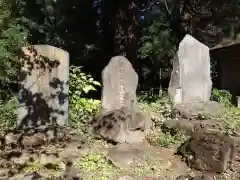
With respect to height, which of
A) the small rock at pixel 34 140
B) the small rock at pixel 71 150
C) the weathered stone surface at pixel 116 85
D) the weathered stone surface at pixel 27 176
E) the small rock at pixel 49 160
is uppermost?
the weathered stone surface at pixel 116 85

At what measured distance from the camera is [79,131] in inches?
291

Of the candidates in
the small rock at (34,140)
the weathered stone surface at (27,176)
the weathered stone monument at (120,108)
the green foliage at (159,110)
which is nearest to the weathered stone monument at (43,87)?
the small rock at (34,140)

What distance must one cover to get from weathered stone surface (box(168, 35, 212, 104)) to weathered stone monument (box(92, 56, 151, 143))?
4.38 ft

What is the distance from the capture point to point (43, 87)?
24.9 feet

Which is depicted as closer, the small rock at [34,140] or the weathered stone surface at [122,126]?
the small rock at [34,140]

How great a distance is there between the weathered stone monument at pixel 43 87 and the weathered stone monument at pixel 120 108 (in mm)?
864

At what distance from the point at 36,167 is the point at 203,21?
1165 centimetres

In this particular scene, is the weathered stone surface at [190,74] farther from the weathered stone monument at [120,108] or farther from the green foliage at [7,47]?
the green foliage at [7,47]

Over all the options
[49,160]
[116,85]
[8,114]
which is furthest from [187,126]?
[8,114]

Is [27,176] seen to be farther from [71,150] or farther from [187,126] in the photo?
[187,126]

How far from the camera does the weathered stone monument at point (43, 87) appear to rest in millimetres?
7484

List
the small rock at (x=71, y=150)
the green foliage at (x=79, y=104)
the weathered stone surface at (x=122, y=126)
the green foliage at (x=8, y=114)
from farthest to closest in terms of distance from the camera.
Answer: the green foliage at (x=79, y=104) → the green foliage at (x=8, y=114) → the weathered stone surface at (x=122, y=126) → the small rock at (x=71, y=150)

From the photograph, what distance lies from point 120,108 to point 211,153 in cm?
262

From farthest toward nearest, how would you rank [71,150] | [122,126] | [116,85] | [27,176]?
[116,85]
[122,126]
[71,150]
[27,176]
